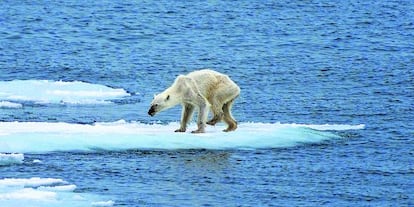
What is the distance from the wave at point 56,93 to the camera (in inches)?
1052

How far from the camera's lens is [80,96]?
27.2 meters

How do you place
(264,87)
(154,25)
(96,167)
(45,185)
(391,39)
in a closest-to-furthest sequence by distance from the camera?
(45,185) < (96,167) < (264,87) < (391,39) < (154,25)

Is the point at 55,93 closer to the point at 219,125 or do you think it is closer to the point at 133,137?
the point at 219,125

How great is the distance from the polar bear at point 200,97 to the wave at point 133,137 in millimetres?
258

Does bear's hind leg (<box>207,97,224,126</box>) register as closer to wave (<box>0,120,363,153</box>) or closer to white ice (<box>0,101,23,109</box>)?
wave (<box>0,120,363,153</box>)

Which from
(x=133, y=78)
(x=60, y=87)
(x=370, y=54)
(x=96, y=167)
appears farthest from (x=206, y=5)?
(x=96, y=167)

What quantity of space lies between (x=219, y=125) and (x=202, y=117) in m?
1.75

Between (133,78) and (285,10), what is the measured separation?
1435 cm

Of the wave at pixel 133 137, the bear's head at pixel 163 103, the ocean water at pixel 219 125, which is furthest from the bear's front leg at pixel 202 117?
the bear's head at pixel 163 103

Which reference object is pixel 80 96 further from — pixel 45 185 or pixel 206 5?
pixel 206 5

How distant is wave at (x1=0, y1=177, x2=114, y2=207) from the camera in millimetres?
17031

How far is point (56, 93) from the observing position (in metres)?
27.5

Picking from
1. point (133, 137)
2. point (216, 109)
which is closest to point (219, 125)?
point (216, 109)

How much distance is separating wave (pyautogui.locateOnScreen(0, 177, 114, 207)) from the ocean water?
3 cm
